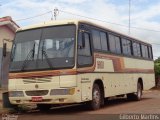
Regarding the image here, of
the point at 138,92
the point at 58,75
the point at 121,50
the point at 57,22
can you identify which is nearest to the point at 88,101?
the point at 58,75

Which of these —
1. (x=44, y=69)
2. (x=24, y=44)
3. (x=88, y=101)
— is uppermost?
(x=24, y=44)

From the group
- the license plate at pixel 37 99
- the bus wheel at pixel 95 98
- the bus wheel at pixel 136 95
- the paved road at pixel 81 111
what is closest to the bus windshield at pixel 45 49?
the license plate at pixel 37 99

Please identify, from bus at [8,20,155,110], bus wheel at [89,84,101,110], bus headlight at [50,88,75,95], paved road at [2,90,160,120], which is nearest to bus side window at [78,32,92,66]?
bus at [8,20,155,110]

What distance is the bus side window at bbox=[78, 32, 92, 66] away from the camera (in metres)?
14.9

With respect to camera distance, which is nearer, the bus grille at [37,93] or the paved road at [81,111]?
the paved road at [81,111]

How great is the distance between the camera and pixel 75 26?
1497cm

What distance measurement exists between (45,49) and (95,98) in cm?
278

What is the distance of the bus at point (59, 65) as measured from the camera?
14.4 metres

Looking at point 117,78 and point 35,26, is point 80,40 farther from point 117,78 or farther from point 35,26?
point 117,78

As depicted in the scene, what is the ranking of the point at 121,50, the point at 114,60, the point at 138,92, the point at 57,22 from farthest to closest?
the point at 138,92 < the point at 121,50 < the point at 114,60 < the point at 57,22

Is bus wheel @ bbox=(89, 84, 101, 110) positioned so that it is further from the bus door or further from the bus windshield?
the bus windshield

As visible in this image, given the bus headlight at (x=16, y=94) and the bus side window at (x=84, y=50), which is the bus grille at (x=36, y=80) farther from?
the bus side window at (x=84, y=50)

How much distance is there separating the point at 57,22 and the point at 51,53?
1.28 metres

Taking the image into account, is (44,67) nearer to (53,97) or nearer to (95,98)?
(53,97)
